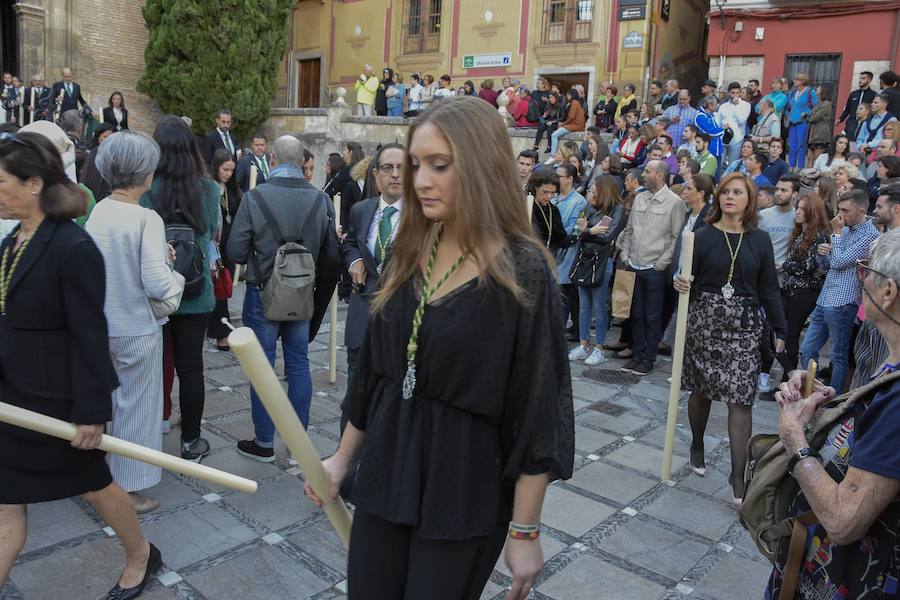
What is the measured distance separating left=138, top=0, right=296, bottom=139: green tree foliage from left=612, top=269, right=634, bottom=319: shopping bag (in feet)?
51.2

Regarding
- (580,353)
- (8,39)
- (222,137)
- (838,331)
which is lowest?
(580,353)

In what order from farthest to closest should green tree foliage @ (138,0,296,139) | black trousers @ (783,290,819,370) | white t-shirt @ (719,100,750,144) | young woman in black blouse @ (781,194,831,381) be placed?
1. green tree foliage @ (138,0,296,139)
2. white t-shirt @ (719,100,750,144)
3. black trousers @ (783,290,819,370)
4. young woman in black blouse @ (781,194,831,381)

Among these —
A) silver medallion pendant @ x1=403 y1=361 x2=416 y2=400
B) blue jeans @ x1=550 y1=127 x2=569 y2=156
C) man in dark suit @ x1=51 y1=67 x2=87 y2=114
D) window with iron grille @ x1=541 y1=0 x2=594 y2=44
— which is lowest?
silver medallion pendant @ x1=403 y1=361 x2=416 y2=400

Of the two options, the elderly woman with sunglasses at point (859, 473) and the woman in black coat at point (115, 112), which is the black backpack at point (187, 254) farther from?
the woman in black coat at point (115, 112)

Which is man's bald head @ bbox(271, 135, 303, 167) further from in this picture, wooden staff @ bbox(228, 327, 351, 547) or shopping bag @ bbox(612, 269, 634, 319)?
shopping bag @ bbox(612, 269, 634, 319)

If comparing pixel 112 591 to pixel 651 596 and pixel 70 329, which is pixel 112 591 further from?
pixel 651 596

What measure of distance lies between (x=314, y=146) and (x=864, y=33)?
1383 cm

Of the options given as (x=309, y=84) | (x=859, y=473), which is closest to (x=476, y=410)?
(x=859, y=473)

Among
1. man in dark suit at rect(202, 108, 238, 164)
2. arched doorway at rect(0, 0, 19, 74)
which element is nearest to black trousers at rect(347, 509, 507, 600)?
man in dark suit at rect(202, 108, 238, 164)

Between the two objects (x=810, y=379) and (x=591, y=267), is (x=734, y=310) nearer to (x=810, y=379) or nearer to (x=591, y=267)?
(x=810, y=379)

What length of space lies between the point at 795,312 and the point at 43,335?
6.35m

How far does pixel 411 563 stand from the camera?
69.5 inches

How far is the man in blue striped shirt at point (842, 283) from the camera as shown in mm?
5867

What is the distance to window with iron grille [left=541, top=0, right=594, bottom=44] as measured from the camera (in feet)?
69.8
